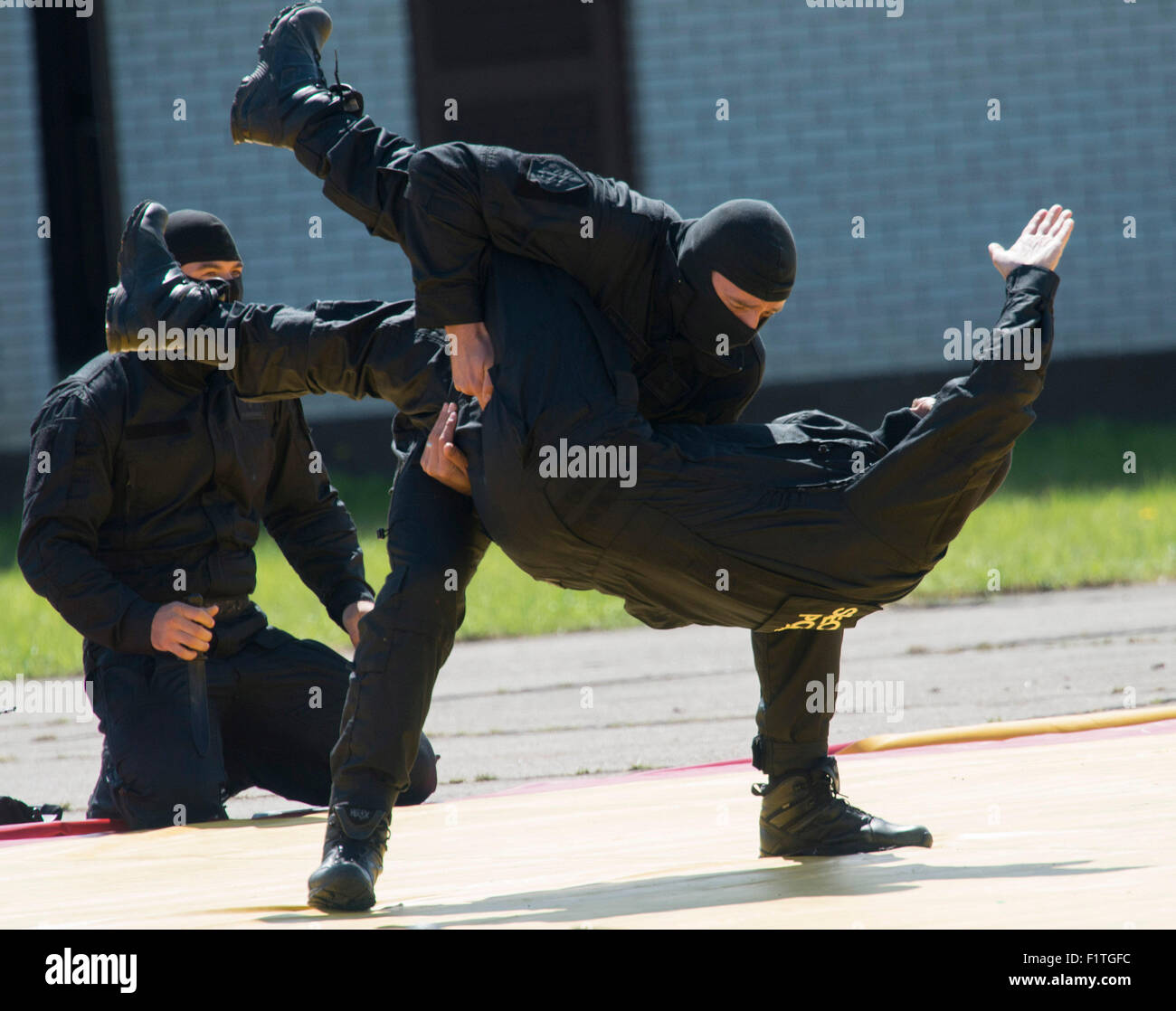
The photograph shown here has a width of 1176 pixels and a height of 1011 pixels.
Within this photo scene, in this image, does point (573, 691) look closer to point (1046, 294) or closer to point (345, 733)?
point (345, 733)

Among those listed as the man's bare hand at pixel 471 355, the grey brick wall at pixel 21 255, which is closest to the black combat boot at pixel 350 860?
the man's bare hand at pixel 471 355

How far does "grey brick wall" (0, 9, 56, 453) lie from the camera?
12.4 meters

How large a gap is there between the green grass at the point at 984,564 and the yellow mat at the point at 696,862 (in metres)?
3.94

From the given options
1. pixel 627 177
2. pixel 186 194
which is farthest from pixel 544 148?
pixel 186 194

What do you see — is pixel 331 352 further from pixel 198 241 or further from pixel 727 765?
pixel 727 765

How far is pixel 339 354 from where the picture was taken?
3340mm

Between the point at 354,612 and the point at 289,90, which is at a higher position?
the point at 289,90

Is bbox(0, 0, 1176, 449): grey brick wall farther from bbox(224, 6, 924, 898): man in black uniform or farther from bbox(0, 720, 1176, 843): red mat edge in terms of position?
bbox(224, 6, 924, 898): man in black uniform

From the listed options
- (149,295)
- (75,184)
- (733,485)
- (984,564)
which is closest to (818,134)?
(984,564)

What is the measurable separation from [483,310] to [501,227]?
0.52 feet

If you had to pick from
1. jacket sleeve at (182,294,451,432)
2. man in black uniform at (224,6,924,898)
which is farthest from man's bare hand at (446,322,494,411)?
jacket sleeve at (182,294,451,432)

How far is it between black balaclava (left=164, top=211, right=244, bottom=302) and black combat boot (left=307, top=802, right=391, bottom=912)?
2.08 m

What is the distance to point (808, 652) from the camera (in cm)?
333

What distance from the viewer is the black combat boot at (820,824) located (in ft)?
11.0
